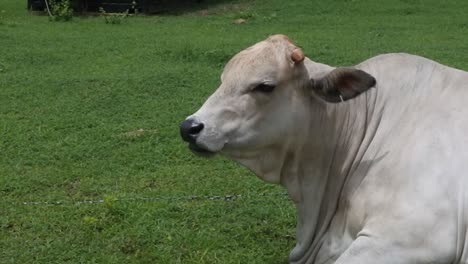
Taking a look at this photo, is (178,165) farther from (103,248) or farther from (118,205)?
(103,248)

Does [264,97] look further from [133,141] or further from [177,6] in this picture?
[177,6]

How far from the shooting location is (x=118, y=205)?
420cm

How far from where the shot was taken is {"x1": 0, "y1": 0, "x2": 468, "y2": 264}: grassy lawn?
3861mm

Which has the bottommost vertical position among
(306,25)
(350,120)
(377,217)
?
(306,25)

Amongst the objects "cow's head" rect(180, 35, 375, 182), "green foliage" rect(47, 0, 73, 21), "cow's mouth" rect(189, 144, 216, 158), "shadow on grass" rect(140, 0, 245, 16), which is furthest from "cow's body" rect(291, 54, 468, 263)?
"shadow on grass" rect(140, 0, 245, 16)

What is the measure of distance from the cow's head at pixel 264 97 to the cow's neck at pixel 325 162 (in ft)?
0.43

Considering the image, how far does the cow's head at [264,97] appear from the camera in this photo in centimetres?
279

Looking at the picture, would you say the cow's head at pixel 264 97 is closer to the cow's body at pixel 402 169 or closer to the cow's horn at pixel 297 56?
the cow's horn at pixel 297 56

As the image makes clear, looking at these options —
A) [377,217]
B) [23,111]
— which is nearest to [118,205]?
[377,217]

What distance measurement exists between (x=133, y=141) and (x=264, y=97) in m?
2.84

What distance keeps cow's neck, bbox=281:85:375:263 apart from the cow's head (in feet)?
0.43

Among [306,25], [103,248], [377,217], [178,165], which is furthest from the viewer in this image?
[306,25]

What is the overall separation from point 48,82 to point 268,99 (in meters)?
5.11

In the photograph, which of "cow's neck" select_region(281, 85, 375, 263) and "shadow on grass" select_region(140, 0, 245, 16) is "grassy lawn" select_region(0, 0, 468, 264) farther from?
"shadow on grass" select_region(140, 0, 245, 16)
